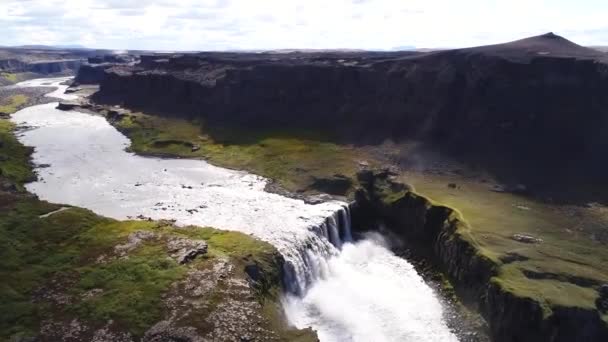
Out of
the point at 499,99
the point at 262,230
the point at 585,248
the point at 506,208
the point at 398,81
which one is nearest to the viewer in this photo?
the point at 585,248

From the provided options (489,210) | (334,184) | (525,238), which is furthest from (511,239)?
(334,184)

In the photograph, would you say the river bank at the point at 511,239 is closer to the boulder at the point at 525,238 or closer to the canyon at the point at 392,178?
the boulder at the point at 525,238

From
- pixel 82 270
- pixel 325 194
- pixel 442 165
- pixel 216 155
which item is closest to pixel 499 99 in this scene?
pixel 442 165

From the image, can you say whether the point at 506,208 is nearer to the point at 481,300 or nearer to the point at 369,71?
the point at 481,300

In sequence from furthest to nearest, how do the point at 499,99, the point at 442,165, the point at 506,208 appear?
the point at 499,99 < the point at 442,165 < the point at 506,208

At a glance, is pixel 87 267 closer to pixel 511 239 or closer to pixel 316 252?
pixel 316 252

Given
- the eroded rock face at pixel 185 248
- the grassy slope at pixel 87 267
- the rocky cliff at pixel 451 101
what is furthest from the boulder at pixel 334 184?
the eroded rock face at pixel 185 248

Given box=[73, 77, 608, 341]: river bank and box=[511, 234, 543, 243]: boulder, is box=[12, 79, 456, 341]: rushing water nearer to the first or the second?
box=[73, 77, 608, 341]: river bank

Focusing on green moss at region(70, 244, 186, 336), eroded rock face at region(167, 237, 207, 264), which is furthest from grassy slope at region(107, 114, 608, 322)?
green moss at region(70, 244, 186, 336)
